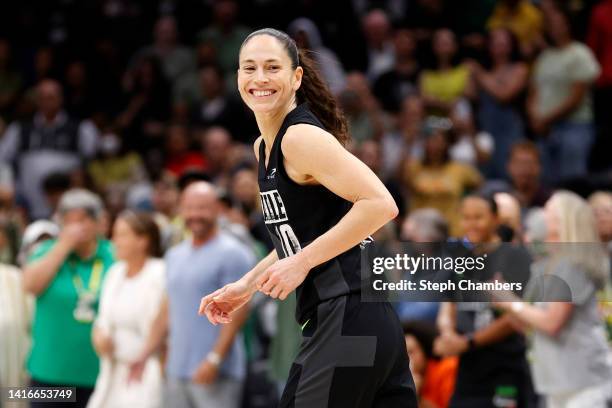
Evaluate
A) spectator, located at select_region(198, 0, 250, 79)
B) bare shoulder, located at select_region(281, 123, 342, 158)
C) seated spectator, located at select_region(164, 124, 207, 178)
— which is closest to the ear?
bare shoulder, located at select_region(281, 123, 342, 158)

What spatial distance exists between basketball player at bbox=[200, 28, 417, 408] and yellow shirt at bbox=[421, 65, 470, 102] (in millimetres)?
7278

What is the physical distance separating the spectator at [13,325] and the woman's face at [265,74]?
4.30 m

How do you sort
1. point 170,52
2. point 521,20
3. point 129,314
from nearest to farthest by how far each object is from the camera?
point 129,314 → point 521,20 → point 170,52

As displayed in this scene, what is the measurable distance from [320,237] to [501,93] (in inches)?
297

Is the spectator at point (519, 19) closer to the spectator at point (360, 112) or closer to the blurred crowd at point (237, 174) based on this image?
the blurred crowd at point (237, 174)

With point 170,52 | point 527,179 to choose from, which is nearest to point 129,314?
point 527,179

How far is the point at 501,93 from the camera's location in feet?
36.8

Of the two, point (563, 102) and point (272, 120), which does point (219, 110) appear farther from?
point (272, 120)

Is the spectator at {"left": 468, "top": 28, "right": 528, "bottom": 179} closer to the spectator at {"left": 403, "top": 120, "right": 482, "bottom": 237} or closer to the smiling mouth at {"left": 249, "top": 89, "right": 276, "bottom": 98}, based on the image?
the spectator at {"left": 403, "top": 120, "right": 482, "bottom": 237}

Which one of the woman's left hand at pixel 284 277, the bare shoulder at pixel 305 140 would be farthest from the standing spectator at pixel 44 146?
the woman's left hand at pixel 284 277

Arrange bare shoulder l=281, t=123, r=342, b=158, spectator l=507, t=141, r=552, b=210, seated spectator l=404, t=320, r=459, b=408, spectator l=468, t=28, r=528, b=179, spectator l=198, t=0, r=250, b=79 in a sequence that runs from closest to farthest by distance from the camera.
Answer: bare shoulder l=281, t=123, r=342, b=158
seated spectator l=404, t=320, r=459, b=408
spectator l=507, t=141, r=552, b=210
spectator l=468, t=28, r=528, b=179
spectator l=198, t=0, r=250, b=79

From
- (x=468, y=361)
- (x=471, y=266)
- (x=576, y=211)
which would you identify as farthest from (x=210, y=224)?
(x=471, y=266)

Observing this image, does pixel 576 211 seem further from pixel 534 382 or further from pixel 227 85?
pixel 227 85

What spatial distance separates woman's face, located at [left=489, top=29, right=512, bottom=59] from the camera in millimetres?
11188
